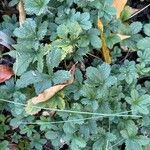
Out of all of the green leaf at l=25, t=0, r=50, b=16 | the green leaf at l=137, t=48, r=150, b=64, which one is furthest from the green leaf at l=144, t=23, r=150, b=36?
the green leaf at l=25, t=0, r=50, b=16

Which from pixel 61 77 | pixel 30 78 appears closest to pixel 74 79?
pixel 61 77

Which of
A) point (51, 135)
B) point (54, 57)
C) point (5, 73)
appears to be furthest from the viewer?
point (5, 73)

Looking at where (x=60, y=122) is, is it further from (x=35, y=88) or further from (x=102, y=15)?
(x=102, y=15)

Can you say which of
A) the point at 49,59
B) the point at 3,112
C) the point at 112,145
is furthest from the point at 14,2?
the point at 112,145

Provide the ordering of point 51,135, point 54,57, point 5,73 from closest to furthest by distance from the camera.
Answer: point 54,57 < point 51,135 < point 5,73

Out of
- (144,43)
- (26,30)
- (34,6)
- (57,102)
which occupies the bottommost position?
(57,102)

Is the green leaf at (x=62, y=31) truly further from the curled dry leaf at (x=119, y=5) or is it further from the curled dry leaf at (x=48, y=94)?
the curled dry leaf at (x=119, y=5)

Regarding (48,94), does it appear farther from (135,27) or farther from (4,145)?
(135,27)
